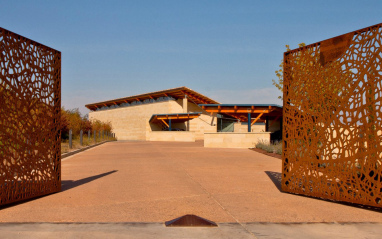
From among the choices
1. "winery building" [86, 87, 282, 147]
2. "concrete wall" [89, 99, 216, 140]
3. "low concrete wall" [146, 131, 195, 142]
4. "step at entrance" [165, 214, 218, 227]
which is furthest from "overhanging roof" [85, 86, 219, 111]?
"step at entrance" [165, 214, 218, 227]

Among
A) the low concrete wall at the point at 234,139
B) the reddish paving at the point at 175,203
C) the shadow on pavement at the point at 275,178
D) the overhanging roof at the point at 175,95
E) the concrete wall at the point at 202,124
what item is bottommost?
the reddish paving at the point at 175,203

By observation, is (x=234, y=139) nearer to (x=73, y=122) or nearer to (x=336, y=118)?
(x=73, y=122)

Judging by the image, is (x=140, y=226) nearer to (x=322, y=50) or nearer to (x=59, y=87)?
(x=59, y=87)

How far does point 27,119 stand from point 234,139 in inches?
797

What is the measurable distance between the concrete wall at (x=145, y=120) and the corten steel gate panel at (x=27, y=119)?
43063 mm

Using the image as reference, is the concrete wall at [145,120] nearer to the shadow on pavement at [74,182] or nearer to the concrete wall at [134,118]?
the concrete wall at [134,118]

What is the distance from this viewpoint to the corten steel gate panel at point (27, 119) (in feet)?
20.7

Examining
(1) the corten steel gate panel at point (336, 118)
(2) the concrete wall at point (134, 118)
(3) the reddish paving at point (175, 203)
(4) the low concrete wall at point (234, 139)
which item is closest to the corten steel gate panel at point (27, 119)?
(3) the reddish paving at point (175, 203)

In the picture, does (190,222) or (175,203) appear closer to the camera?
(190,222)

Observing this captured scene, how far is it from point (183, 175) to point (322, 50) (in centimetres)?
556

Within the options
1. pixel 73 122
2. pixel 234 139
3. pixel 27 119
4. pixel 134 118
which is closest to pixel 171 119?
pixel 134 118

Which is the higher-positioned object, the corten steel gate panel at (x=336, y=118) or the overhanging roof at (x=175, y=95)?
the overhanging roof at (x=175, y=95)

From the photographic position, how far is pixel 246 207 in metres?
6.30

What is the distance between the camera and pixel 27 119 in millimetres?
6875
